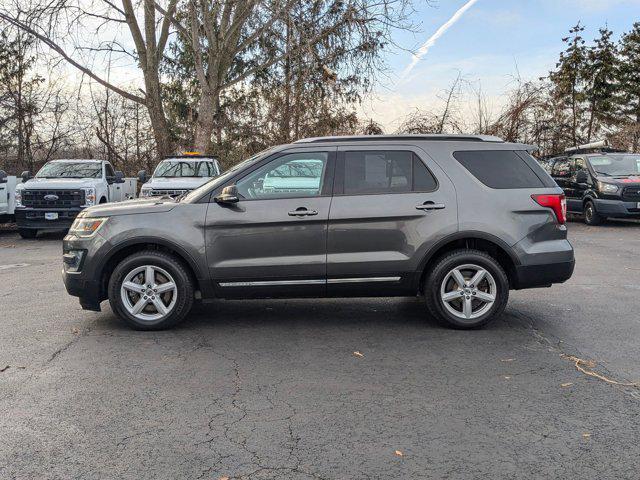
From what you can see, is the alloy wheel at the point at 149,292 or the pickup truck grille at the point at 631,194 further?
the pickup truck grille at the point at 631,194

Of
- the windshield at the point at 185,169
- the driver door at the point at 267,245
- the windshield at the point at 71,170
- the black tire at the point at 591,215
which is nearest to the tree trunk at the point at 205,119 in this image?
the windshield at the point at 71,170

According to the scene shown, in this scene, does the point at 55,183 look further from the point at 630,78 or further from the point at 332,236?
the point at 630,78

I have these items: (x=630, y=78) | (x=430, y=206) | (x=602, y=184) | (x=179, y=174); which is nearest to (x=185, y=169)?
(x=179, y=174)

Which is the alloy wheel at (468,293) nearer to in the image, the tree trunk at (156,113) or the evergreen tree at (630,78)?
the tree trunk at (156,113)

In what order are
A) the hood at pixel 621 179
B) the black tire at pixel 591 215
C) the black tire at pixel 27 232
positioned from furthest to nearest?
the black tire at pixel 591 215 < the hood at pixel 621 179 < the black tire at pixel 27 232

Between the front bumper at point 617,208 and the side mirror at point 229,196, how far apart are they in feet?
45.9

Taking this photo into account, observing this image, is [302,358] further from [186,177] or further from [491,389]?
[186,177]

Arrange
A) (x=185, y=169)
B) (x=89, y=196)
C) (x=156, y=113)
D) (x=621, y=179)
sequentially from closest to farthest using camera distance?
(x=89, y=196), (x=185, y=169), (x=621, y=179), (x=156, y=113)

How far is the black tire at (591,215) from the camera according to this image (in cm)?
1752

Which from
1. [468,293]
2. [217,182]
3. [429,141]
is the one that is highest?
[429,141]

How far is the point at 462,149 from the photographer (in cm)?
634

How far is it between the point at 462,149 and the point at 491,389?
273 cm

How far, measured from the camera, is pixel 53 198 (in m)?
14.8

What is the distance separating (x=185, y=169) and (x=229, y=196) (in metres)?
10.3
